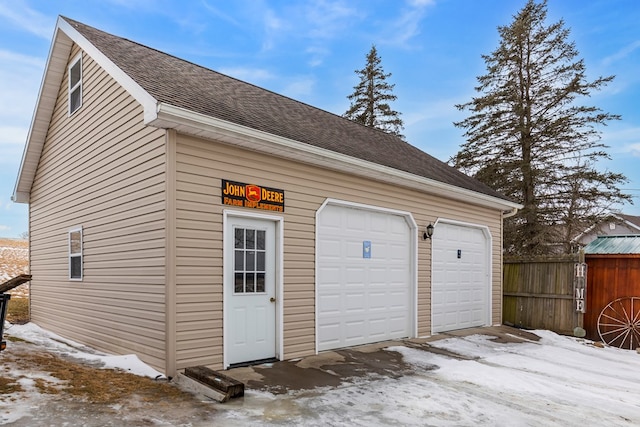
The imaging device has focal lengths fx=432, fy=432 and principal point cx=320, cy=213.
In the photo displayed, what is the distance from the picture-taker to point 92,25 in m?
8.04

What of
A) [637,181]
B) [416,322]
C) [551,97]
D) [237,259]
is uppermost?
[551,97]

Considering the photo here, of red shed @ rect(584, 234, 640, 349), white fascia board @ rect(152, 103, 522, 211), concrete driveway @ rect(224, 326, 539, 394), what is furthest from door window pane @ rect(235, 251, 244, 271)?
red shed @ rect(584, 234, 640, 349)

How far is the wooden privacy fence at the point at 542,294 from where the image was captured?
979 cm

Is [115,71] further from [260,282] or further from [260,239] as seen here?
[260,282]

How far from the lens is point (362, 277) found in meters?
7.59

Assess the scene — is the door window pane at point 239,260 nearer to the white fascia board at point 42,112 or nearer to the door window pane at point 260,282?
the door window pane at point 260,282

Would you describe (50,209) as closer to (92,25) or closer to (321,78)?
(92,25)

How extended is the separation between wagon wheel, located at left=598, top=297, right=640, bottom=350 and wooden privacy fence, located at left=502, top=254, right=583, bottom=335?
470 mm

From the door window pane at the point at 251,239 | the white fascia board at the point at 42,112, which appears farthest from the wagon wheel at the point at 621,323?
the white fascia board at the point at 42,112

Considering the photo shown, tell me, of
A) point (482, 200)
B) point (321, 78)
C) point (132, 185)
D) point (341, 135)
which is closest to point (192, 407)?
point (132, 185)

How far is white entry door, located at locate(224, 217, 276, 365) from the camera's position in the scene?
5.70 meters

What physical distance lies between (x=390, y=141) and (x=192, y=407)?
9.08 m

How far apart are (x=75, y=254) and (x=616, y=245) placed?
36.3 feet

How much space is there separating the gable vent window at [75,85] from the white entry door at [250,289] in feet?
14.0
